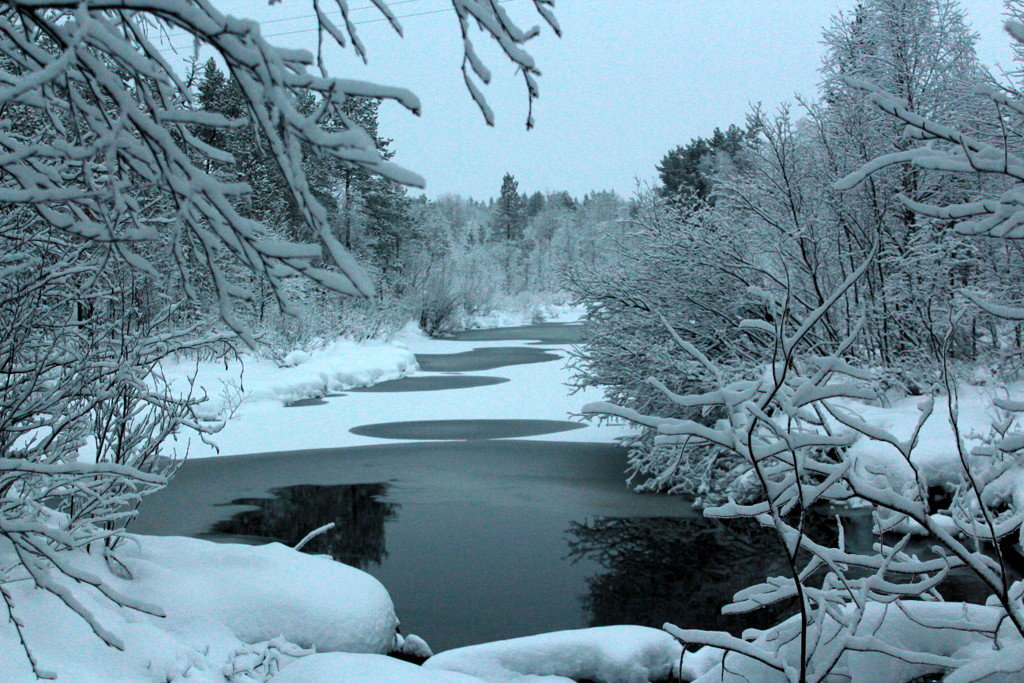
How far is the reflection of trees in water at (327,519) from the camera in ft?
24.7

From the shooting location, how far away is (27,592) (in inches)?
153

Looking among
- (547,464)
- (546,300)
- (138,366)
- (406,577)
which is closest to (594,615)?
(406,577)

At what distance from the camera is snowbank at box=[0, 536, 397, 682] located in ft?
12.3

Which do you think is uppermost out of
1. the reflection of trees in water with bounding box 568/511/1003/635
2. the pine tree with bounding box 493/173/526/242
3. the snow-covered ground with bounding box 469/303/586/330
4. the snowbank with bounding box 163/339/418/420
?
the pine tree with bounding box 493/173/526/242

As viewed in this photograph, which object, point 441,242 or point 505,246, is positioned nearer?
point 441,242

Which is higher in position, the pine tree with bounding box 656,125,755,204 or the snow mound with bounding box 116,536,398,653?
the pine tree with bounding box 656,125,755,204

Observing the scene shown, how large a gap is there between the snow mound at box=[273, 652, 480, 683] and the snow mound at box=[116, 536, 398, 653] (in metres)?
0.38

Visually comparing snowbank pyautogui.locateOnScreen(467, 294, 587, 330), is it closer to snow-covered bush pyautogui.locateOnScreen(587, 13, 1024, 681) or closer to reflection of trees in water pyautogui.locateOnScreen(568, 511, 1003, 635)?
reflection of trees in water pyautogui.locateOnScreen(568, 511, 1003, 635)

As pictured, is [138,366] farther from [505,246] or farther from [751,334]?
[505,246]

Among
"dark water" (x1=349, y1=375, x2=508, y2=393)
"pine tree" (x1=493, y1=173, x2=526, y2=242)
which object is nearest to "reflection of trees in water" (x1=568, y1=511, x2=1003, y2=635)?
"dark water" (x1=349, y1=375, x2=508, y2=393)

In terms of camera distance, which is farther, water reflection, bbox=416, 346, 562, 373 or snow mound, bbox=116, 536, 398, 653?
water reflection, bbox=416, 346, 562, 373

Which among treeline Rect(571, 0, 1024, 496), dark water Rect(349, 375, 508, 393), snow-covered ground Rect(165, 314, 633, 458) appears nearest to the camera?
treeline Rect(571, 0, 1024, 496)

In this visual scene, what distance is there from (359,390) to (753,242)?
33.4 ft

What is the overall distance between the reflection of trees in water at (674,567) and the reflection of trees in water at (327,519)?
6.16 feet
